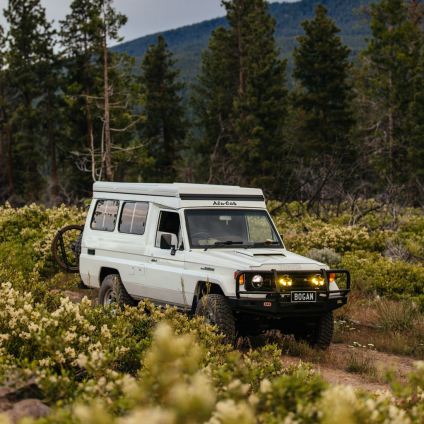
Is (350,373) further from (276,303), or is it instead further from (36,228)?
(36,228)

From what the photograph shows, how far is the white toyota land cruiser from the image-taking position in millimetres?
6590

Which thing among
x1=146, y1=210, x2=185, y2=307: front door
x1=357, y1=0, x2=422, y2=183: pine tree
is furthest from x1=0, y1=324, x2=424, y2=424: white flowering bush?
x1=357, y1=0, x2=422, y2=183: pine tree

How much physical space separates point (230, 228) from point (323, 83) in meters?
34.1

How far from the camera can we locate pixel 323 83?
39.6m

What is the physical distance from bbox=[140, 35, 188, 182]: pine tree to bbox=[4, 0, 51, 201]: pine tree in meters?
8.42

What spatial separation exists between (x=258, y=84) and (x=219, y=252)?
1323 inches

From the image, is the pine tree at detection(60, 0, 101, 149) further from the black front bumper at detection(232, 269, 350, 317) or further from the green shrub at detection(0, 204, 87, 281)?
the black front bumper at detection(232, 269, 350, 317)

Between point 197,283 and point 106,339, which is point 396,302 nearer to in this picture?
point 197,283

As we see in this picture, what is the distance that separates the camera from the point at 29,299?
5652mm

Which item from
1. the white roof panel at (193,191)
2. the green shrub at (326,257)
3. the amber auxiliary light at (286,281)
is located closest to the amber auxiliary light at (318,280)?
the amber auxiliary light at (286,281)

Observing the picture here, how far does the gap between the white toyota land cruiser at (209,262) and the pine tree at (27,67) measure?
34.7 meters

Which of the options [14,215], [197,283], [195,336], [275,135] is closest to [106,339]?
[195,336]

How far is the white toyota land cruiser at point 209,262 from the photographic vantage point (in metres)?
6.59

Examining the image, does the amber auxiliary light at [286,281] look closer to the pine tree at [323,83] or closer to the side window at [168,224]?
the side window at [168,224]
